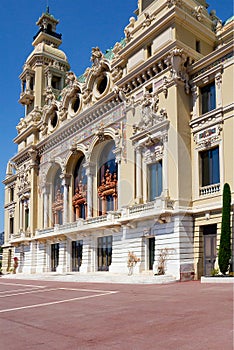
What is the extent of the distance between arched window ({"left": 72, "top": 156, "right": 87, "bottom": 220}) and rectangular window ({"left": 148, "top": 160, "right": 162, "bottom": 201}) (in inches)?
474

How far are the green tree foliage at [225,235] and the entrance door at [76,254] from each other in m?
19.4

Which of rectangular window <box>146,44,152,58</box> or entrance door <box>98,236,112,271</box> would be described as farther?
entrance door <box>98,236,112,271</box>

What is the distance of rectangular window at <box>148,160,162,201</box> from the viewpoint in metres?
30.3

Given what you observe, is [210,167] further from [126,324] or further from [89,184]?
[126,324]

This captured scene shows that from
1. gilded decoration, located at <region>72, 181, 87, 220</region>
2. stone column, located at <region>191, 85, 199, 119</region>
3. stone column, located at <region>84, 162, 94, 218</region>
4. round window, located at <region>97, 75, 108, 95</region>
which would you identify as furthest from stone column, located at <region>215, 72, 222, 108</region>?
gilded decoration, located at <region>72, 181, 87, 220</region>

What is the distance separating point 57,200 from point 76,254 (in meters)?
7.98

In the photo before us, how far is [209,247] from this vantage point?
26.9m

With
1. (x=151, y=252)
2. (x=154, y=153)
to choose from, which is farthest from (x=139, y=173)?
(x=151, y=252)

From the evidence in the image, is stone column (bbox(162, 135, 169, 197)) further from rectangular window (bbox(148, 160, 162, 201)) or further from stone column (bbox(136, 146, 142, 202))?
stone column (bbox(136, 146, 142, 202))

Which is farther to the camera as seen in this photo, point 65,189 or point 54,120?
point 54,120

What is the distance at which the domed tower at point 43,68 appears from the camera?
189ft

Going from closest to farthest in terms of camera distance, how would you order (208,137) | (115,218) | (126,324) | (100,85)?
(126,324) → (208,137) → (115,218) → (100,85)

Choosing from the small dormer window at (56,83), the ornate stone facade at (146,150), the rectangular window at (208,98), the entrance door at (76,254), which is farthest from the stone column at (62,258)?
the small dormer window at (56,83)

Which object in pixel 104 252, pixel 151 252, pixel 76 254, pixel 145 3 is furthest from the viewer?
pixel 76 254
